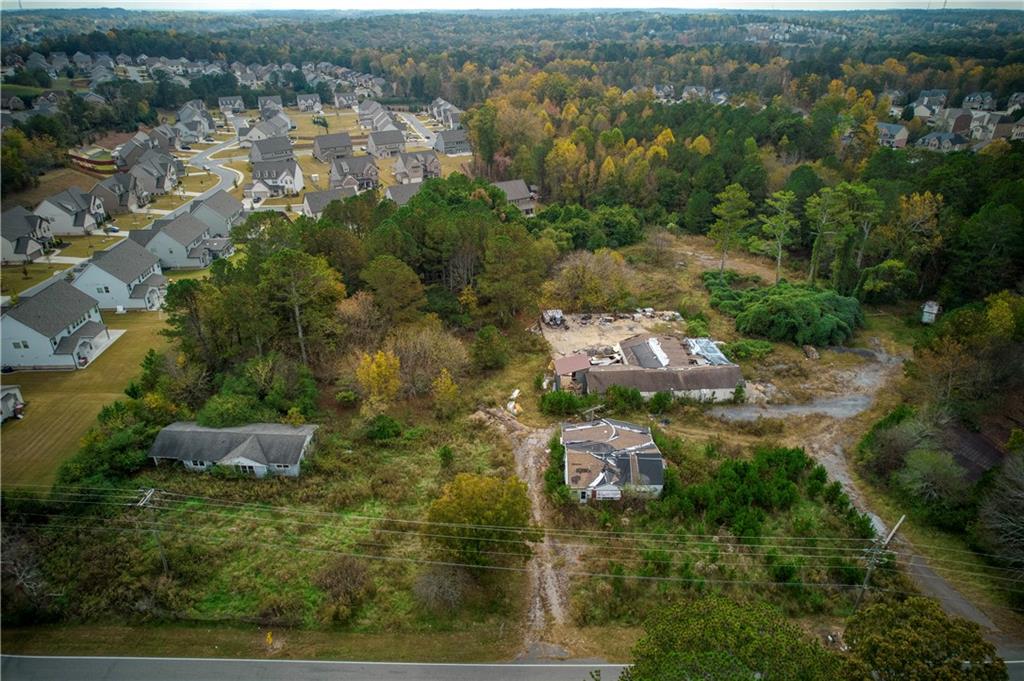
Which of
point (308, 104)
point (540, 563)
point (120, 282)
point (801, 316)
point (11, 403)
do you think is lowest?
point (540, 563)

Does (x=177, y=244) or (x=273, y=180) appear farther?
(x=273, y=180)

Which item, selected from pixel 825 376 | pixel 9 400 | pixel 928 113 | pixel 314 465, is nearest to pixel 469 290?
pixel 314 465

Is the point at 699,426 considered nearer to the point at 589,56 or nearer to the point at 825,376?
the point at 825,376

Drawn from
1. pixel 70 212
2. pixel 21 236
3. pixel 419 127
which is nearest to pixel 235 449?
pixel 21 236

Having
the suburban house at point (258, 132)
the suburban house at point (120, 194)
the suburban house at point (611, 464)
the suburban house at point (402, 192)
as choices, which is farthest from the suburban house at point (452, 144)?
the suburban house at point (611, 464)

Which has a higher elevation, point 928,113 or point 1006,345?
point 928,113

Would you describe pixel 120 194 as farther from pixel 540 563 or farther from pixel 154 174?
pixel 540 563
